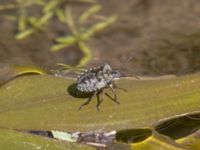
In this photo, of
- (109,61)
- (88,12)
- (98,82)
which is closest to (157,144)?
(98,82)

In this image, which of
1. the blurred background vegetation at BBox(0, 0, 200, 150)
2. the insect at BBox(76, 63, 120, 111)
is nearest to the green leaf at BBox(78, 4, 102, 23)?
the blurred background vegetation at BBox(0, 0, 200, 150)

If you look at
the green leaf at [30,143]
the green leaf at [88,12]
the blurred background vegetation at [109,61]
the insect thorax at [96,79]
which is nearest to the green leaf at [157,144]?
the blurred background vegetation at [109,61]

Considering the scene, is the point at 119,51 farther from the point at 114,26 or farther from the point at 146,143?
the point at 146,143

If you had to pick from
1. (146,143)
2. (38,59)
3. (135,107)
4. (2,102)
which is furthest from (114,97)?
(38,59)

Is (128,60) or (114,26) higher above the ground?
(114,26)

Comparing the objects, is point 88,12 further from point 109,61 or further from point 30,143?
point 30,143

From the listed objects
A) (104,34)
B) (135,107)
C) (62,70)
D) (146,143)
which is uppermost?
(104,34)
